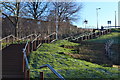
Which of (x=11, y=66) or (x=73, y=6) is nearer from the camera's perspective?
(x=11, y=66)

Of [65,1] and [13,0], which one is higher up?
[65,1]

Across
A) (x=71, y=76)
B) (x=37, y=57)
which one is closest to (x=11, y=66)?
(x=37, y=57)

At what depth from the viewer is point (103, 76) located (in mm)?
8023

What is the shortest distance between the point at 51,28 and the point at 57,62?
82.8 ft

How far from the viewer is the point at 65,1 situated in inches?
1820

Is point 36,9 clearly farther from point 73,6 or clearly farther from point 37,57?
point 37,57

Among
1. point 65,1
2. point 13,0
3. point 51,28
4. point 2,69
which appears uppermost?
point 65,1

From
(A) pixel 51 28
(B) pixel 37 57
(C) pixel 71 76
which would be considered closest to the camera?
(C) pixel 71 76

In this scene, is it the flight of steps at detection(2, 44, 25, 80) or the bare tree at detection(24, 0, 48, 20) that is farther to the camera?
the bare tree at detection(24, 0, 48, 20)

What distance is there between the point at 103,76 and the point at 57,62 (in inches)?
149

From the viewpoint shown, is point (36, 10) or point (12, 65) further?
point (36, 10)

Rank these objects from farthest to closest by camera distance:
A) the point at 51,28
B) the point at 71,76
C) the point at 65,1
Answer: the point at 65,1
the point at 51,28
the point at 71,76

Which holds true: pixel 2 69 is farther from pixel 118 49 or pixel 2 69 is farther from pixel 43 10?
pixel 43 10

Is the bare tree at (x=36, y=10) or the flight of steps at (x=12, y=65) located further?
the bare tree at (x=36, y=10)
